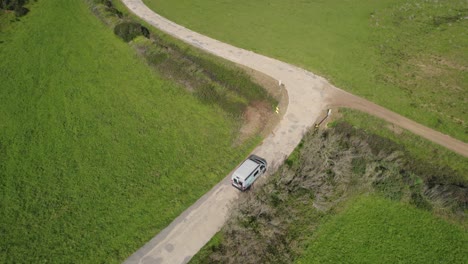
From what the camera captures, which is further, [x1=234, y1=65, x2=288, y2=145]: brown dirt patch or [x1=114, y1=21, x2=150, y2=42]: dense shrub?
[x1=114, y1=21, x2=150, y2=42]: dense shrub

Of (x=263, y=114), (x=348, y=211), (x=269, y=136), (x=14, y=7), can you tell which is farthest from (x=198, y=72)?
(x=14, y=7)

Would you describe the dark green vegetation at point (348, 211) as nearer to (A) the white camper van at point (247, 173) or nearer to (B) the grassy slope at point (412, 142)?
(B) the grassy slope at point (412, 142)

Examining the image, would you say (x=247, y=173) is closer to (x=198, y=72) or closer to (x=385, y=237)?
(x=385, y=237)

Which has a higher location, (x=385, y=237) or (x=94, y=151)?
(x=94, y=151)

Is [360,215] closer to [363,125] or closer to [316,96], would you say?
[363,125]

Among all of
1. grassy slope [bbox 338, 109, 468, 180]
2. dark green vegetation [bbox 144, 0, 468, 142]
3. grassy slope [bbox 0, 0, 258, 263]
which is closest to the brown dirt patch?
grassy slope [bbox 0, 0, 258, 263]

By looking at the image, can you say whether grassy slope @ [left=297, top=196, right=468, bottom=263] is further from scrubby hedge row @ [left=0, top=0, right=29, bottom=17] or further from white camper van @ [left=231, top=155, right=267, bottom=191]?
scrubby hedge row @ [left=0, top=0, right=29, bottom=17]
